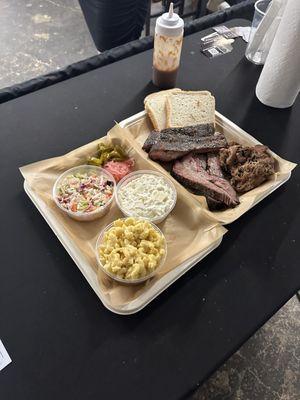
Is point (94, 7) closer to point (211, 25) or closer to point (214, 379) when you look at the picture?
point (211, 25)

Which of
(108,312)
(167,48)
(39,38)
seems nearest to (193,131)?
(167,48)

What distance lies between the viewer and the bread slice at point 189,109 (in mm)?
1038

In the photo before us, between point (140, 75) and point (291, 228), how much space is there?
2.33 feet

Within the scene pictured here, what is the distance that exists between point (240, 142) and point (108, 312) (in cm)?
61

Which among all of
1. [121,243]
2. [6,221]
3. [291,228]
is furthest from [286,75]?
[6,221]

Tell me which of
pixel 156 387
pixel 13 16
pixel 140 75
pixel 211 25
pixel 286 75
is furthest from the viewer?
pixel 13 16

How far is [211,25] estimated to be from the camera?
4.63 ft

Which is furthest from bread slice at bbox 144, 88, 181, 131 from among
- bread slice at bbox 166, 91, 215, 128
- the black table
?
the black table

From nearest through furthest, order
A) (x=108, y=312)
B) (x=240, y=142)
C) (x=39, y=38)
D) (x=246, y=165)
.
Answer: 1. (x=108, y=312)
2. (x=246, y=165)
3. (x=240, y=142)
4. (x=39, y=38)

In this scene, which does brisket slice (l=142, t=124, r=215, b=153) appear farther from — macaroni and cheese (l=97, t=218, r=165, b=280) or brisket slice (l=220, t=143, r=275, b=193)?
macaroni and cheese (l=97, t=218, r=165, b=280)

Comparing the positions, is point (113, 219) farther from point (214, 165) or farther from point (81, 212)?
point (214, 165)

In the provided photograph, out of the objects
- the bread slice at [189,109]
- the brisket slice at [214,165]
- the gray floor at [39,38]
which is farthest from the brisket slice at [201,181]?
the gray floor at [39,38]

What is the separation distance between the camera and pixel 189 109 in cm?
105

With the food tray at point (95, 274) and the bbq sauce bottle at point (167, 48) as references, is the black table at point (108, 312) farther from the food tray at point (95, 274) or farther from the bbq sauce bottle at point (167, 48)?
the bbq sauce bottle at point (167, 48)
